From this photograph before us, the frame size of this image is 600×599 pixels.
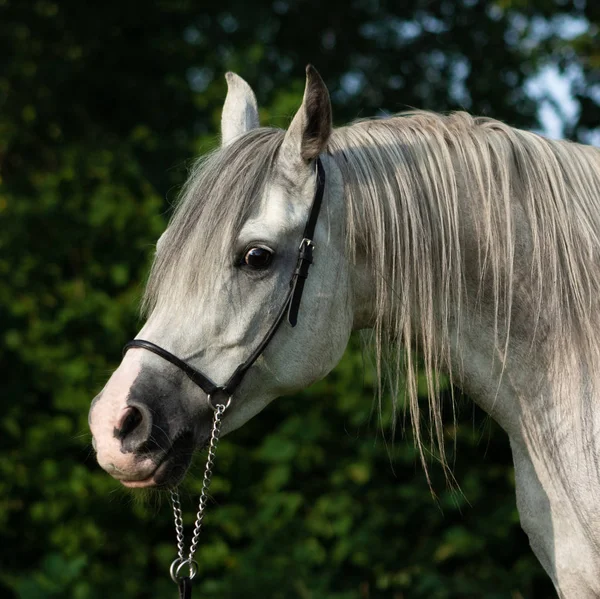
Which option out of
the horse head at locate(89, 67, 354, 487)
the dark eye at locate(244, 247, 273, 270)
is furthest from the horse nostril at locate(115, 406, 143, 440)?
the dark eye at locate(244, 247, 273, 270)

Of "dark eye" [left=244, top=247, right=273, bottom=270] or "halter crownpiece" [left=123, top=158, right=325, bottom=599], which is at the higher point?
"dark eye" [left=244, top=247, right=273, bottom=270]

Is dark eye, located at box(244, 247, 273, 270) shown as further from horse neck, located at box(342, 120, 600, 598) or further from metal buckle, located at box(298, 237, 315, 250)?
horse neck, located at box(342, 120, 600, 598)

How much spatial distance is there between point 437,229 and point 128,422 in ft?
3.01

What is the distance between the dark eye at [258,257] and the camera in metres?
1.97

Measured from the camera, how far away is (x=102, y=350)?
197 inches

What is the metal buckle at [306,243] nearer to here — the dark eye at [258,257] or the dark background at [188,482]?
the dark eye at [258,257]

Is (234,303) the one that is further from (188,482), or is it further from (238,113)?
(188,482)

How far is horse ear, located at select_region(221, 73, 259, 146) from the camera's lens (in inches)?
95.6

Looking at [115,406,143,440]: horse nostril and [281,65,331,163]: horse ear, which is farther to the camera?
[281,65,331,163]: horse ear

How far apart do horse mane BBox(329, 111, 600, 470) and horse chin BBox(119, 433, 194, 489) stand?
0.56 meters

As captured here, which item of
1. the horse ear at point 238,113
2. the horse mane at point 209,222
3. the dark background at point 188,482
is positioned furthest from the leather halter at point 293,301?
the dark background at point 188,482

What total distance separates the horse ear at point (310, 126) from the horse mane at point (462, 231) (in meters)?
0.13

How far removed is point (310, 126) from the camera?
78.5 inches

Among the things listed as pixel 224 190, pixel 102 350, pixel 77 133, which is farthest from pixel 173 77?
pixel 224 190
